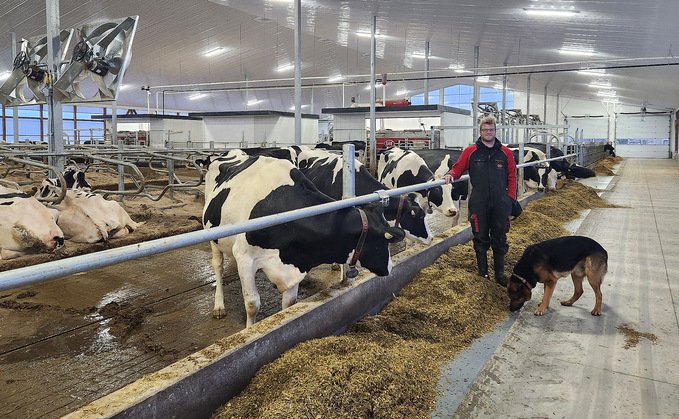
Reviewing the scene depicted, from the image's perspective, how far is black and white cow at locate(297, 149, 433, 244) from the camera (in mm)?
5707

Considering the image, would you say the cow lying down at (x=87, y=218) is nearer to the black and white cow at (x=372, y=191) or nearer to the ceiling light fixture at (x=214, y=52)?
the black and white cow at (x=372, y=191)

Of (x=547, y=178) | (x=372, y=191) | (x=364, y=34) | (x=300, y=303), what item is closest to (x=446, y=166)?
(x=372, y=191)

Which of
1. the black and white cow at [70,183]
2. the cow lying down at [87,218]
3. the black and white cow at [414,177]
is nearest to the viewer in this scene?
the cow lying down at [87,218]

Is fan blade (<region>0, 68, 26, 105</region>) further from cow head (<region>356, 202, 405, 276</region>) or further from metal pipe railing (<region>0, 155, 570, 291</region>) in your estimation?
metal pipe railing (<region>0, 155, 570, 291</region>)

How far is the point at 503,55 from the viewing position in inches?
798

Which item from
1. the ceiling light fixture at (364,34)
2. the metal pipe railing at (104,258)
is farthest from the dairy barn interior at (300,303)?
the ceiling light fixture at (364,34)

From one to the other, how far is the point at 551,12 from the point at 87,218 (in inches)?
397

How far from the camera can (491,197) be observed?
5059 millimetres

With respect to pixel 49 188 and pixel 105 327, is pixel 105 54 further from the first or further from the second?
pixel 105 327

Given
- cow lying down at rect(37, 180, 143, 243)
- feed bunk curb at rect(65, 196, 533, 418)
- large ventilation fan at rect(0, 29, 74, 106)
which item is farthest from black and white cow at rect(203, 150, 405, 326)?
large ventilation fan at rect(0, 29, 74, 106)

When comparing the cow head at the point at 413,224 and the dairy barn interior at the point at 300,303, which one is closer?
the dairy barn interior at the point at 300,303

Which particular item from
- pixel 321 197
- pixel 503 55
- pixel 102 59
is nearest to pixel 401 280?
pixel 321 197

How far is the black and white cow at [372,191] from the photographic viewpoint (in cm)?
571

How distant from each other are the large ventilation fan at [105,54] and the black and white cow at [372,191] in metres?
3.19
